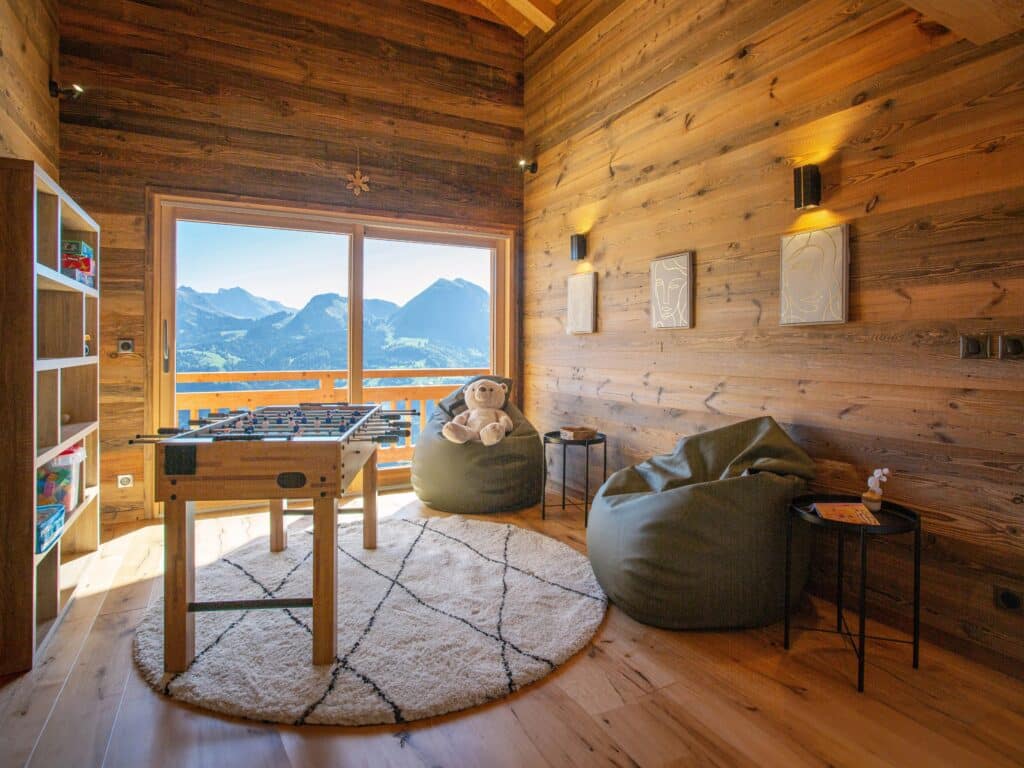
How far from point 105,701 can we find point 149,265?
2.80m

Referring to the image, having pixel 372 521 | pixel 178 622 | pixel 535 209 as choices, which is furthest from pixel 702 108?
pixel 178 622

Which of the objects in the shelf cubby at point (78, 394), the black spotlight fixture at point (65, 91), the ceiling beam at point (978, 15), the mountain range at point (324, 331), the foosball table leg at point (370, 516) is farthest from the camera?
the mountain range at point (324, 331)

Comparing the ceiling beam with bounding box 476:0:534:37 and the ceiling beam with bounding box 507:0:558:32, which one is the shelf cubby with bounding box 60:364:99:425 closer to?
the ceiling beam with bounding box 507:0:558:32

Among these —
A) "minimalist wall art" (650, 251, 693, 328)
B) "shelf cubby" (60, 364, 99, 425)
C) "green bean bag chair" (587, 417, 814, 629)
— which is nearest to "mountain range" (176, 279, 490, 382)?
"shelf cubby" (60, 364, 99, 425)

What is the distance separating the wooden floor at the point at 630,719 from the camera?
1552 mm

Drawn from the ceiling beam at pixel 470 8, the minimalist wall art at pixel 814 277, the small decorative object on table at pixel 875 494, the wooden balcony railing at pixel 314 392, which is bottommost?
the small decorative object on table at pixel 875 494

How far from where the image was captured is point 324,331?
438 centimetres

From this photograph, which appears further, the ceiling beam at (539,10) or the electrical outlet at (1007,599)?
the ceiling beam at (539,10)

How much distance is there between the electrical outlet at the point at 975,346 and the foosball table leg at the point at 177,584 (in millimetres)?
2715

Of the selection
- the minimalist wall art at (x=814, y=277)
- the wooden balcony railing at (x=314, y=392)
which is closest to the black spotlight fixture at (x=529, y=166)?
the wooden balcony railing at (x=314, y=392)

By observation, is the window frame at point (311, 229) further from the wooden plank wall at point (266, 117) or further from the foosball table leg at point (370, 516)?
the foosball table leg at point (370, 516)

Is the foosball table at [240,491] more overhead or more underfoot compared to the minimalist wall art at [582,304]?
more underfoot

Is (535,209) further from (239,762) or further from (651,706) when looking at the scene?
(239,762)

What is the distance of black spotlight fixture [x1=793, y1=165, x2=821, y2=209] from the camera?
2426 mm
